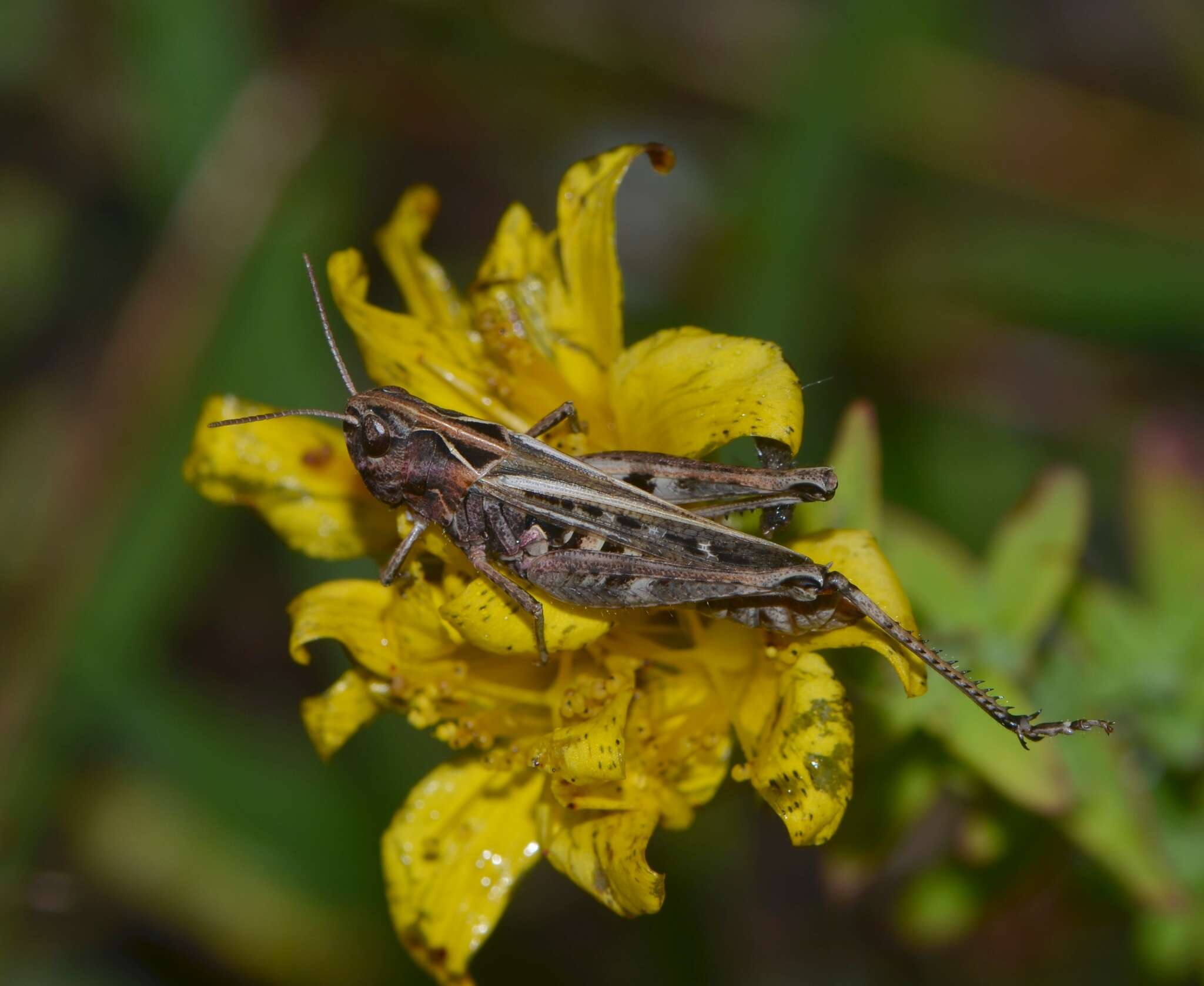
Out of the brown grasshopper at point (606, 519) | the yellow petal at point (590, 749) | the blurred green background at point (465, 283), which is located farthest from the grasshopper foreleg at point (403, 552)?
the blurred green background at point (465, 283)

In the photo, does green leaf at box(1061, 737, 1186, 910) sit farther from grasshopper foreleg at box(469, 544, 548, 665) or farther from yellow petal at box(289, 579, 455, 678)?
yellow petal at box(289, 579, 455, 678)

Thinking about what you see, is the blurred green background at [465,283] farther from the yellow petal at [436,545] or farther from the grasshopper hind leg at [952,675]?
the yellow petal at [436,545]

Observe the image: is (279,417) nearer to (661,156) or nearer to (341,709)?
(341,709)

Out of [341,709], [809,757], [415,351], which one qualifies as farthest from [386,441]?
[809,757]

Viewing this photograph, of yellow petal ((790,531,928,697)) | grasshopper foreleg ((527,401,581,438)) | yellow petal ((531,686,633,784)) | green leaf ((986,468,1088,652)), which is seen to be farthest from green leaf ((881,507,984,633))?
yellow petal ((531,686,633,784))

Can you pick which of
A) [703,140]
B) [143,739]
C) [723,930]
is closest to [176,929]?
[143,739]

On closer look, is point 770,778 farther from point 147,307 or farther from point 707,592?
point 147,307
